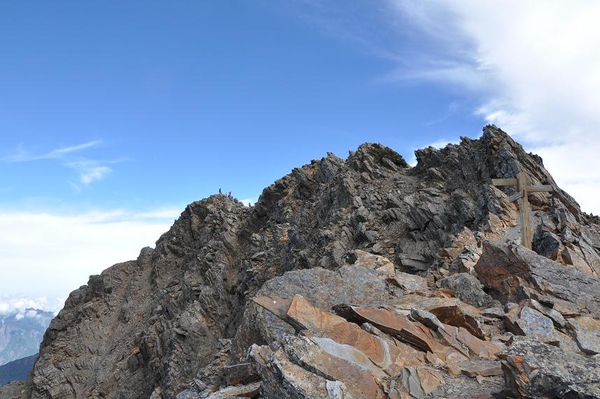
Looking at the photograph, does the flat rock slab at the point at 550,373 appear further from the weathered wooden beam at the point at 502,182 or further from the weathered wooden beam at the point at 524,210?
the weathered wooden beam at the point at 524,210

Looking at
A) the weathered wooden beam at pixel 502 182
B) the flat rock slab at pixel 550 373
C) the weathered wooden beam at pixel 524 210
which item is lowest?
the flat rock slab at pixel 550 373

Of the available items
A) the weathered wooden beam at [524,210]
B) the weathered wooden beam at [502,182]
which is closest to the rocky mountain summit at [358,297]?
the weathered wooden beam at [524,210]

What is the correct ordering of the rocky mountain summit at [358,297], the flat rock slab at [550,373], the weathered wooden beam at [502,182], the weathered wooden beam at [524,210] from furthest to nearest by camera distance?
the weathered wooden beam at [524,210]
the weathered wooden beam at [502,182]
the rocky mountain summit at [358,297]
the flat rock slab at [550,373]

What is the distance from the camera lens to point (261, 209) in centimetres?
5722

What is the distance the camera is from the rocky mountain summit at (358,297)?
974cm

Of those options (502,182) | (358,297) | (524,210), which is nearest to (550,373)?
(358,297)

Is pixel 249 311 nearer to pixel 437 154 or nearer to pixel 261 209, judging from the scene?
pixel 437 154

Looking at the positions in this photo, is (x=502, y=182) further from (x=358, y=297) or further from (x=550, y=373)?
(x=550, y=373)

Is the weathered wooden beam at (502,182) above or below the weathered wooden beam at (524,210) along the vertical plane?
above

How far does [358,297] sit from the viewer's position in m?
15.9

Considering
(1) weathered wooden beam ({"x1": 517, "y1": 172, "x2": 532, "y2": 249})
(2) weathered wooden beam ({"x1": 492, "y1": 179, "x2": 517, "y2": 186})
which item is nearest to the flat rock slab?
(2) weathered wooden beam ({"x1": 492, "y1": 179, "x2": 517, "y2": 186})

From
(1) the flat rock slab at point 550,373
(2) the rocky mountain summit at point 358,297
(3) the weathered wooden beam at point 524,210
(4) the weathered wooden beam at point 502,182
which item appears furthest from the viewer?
(3) the weathered wooden beam at point 524,210

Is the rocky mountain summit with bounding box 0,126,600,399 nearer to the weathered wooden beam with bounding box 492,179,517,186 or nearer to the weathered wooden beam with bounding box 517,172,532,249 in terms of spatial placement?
the weathered wooden beam with bounding box 517,172,532,249

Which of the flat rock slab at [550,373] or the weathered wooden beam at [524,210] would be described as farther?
the weathered wooden beam at [524,210]
